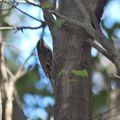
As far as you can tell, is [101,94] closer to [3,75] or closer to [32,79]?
[32,79]

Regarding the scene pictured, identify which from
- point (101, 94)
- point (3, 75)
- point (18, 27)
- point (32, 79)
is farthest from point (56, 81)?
point (101, 94)

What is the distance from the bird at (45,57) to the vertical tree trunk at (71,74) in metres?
0.05

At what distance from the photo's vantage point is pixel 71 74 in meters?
2.62

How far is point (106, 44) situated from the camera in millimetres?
2352

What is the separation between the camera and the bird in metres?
2.73

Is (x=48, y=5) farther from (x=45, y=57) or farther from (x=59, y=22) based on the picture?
(x=45, y=57)

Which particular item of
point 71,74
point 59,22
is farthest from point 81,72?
point 59,22

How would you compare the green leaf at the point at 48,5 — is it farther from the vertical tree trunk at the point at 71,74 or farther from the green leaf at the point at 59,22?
the vertical tree trunk at the point at 71,74

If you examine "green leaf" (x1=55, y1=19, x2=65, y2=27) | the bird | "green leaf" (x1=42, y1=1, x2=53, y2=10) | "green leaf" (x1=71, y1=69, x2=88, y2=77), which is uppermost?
"green leaf" (x1=42, y1=1, x2=53, y2=10)

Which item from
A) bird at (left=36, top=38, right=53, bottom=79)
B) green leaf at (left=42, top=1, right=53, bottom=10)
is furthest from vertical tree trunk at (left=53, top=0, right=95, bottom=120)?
green leaf at (left=42, top=1, right=53, bottom=10)

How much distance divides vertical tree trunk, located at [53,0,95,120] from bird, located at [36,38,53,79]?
51 millimetres

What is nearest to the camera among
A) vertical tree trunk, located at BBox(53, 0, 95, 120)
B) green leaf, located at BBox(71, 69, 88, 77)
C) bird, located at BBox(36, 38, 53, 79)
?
green leaf, located at BBox(71, 69, 88, 77)

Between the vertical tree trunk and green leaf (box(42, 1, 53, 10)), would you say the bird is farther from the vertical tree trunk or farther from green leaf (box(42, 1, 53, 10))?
green leaf (box(42, 1, 53, 10))

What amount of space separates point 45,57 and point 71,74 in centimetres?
22
